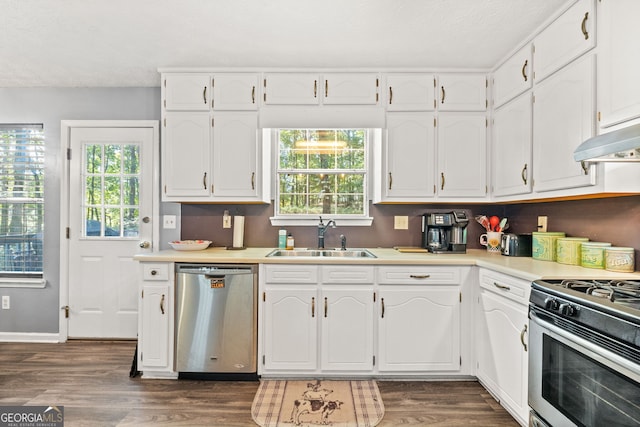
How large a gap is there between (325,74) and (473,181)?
1454mm

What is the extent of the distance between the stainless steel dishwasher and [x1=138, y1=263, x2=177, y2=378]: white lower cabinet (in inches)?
2.6

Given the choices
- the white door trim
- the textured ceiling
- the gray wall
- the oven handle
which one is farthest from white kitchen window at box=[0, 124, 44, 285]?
the oven handle

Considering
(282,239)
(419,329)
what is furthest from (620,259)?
(282,239)

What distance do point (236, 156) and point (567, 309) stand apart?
2325 mm

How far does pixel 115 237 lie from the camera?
3.25 metres

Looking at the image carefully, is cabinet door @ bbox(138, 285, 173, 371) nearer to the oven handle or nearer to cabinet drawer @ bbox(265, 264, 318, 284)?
cabinet drawer @ bbox(265, 264, 318, 284)

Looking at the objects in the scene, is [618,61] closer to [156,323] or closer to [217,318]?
[217,318]

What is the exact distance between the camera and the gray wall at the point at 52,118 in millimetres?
3258

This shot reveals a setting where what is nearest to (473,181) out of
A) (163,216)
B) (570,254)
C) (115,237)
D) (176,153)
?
(570,254)

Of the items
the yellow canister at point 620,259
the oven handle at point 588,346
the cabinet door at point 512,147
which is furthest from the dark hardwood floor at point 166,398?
the cabinet door at point 512,147

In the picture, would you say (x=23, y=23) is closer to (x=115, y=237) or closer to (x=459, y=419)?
(x=115, y=237)

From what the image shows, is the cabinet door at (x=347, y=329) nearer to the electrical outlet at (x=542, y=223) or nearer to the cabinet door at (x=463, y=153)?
the cabinet door at (x=463, y=153)

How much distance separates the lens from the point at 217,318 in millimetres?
2445

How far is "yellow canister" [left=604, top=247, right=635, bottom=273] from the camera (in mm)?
1818
